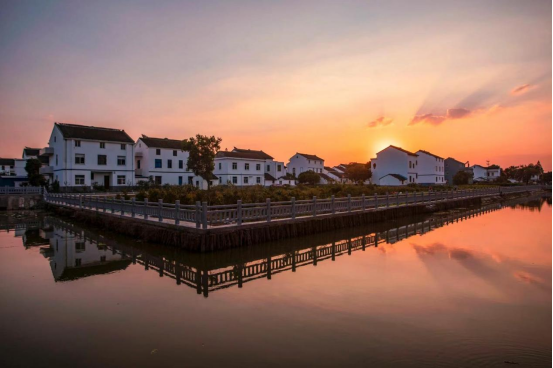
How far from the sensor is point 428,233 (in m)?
19.8

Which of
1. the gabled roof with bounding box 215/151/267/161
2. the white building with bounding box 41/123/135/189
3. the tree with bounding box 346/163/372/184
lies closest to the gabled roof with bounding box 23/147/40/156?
the white building with bounding box 41/123/135/189

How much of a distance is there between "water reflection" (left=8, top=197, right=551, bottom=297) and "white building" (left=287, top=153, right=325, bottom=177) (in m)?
51.2

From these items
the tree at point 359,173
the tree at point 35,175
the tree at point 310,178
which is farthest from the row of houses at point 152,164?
the tree at point 310,178

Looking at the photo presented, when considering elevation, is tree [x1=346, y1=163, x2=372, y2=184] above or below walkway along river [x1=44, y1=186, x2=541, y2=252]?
above

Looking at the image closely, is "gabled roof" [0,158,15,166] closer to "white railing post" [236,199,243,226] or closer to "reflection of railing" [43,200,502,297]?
"reflection of railing" [43,200,502,297]

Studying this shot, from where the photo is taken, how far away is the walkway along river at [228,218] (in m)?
14.1

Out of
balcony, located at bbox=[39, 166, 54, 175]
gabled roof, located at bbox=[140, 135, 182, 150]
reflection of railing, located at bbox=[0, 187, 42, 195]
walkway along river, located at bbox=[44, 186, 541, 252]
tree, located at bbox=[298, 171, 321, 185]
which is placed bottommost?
walkway along river, located at bbox=[44, 186, 541, 252]

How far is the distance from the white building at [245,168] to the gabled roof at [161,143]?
276 inches

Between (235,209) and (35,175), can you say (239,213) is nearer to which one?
(235,209)

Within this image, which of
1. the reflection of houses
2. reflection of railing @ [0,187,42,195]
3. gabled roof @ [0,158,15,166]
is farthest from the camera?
gabled roof @ [0,158,15,166]

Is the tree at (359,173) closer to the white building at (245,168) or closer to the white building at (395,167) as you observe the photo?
the white building at (395,167)

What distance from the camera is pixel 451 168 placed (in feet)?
251

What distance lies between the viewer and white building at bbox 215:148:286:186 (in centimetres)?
5397

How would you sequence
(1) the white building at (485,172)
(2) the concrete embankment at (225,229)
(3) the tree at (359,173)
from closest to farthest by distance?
1. (2) the concrete embankment at (225,229)
2. (3) the tree at (359,173)
3. (1) the white building at (485,172)
